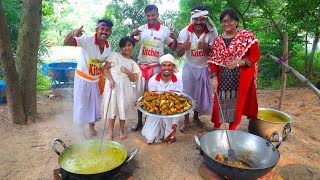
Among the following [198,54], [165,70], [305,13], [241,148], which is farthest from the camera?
[305,13]

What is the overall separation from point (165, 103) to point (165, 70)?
62 centimetres

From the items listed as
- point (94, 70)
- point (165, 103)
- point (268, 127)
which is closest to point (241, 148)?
point (268, 127)

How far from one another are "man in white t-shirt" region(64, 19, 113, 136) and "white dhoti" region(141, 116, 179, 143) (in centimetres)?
89

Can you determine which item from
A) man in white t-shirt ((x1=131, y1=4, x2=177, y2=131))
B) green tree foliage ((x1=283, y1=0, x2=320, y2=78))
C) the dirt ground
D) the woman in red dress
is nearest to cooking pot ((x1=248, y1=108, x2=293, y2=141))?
the woman in red dress

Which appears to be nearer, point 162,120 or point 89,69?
point 89,69

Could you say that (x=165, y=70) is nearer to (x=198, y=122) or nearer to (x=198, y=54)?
(x=198, y=54)

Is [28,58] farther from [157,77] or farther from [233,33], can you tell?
[233,33]

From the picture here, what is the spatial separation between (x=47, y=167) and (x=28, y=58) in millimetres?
2283

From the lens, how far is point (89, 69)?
3783mm

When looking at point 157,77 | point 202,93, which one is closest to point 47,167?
point 157,77

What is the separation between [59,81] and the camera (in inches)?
253

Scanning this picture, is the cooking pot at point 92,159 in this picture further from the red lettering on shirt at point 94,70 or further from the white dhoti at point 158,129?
the red lettering on shirt at point 94,70

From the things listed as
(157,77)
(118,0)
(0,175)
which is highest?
(118,0)

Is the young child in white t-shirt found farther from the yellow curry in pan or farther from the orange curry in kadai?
the yellow curry in pan
